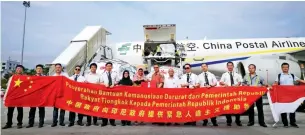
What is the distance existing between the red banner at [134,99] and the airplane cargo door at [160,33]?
640 cm

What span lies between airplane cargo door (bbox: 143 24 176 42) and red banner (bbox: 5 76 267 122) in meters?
6.40

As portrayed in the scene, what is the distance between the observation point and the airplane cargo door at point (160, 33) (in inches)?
531

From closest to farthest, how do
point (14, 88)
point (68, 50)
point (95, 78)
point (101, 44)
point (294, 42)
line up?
1. point (14, 88)
2. point (95, 78)
3. point (68, 50)
4. point (101, 44)
5. point (294, 42)

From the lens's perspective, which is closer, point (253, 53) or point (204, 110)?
point (204, 110)

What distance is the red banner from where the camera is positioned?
732 centimetres

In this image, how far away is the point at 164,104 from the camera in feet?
24.4

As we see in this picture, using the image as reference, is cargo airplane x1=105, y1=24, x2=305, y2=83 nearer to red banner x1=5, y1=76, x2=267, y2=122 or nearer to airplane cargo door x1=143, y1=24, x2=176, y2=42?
airplane cargo door x1=143, y1=24, x2=176, y2=42

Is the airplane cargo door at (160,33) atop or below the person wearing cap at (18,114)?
atop

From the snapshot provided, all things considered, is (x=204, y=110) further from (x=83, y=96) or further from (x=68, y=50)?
(x=68, y=50)

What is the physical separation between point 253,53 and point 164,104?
10.9m

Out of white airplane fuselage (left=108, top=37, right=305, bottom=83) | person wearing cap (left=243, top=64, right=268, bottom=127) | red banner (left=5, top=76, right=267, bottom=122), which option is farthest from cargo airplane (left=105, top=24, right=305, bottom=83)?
red banner (left=5, top=76, right=267, bottom=122)

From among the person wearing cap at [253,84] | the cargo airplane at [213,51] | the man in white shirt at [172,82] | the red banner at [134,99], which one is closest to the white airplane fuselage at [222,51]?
the cargo airplane at [213,51]

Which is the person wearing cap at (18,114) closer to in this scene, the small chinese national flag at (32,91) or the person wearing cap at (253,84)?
the small chinese national flag at (32,91)

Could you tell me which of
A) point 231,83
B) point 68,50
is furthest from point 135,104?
point 68,50
